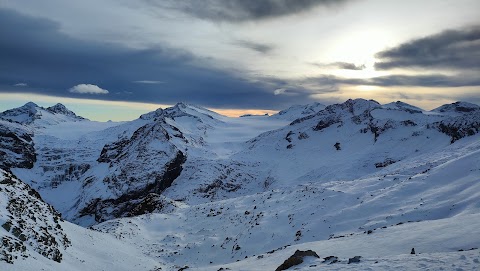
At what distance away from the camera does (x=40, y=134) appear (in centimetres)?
17288

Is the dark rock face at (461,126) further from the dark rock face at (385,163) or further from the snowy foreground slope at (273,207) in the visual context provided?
the dark rock face at (385,163)

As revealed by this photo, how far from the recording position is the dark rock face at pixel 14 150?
126 m

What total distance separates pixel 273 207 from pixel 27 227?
24.1 metres

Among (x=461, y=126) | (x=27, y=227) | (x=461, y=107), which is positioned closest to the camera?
(x=27, y=227)

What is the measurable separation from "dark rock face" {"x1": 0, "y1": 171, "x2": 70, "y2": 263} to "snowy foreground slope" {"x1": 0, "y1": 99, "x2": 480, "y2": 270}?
10cm

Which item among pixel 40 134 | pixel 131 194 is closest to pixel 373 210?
pixel 131 194

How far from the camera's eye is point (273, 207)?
37625mm

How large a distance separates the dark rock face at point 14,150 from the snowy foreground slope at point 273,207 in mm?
22343

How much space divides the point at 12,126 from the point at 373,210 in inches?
6262

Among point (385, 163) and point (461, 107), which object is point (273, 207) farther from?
point (461, 107)

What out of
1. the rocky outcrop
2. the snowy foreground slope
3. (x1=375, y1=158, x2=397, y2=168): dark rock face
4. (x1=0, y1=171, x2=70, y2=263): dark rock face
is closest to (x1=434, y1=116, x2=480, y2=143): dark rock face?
the snowy foreground slope

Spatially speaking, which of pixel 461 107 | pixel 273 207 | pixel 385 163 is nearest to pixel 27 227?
pixel 273 207

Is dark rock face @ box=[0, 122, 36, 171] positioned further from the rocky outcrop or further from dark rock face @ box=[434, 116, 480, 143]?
dark rock face @ box=[434, 116, 480, 143]

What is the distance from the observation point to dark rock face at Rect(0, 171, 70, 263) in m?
17.1
